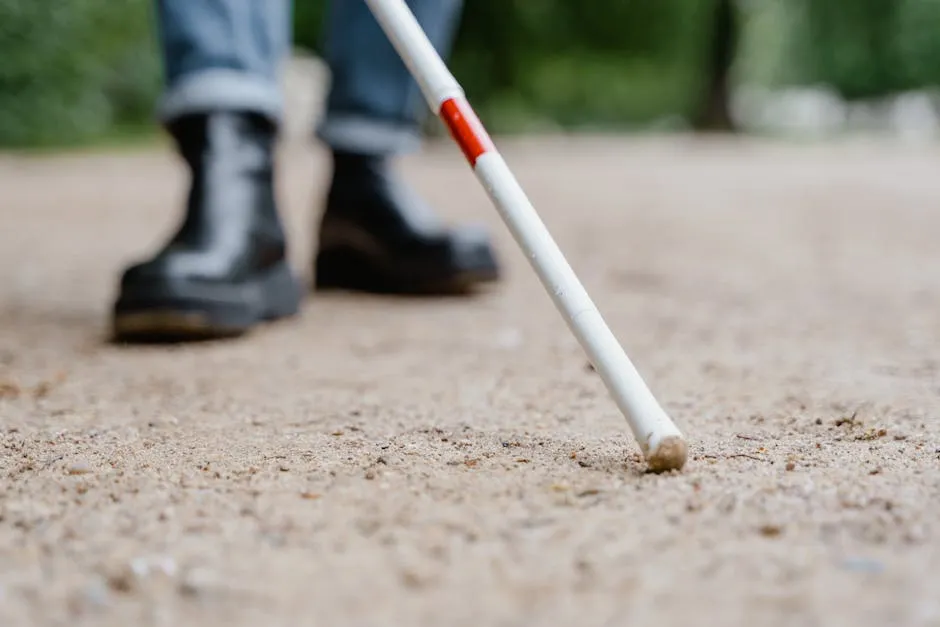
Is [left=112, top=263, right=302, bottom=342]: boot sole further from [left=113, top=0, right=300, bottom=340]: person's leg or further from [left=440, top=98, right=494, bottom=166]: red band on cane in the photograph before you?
[left=440, top=98, right=494, bottom=166]: red band on cane

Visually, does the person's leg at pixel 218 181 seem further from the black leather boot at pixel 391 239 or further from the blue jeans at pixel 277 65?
the black leather boot at pixel 391 239

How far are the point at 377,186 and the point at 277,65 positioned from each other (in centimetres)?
35

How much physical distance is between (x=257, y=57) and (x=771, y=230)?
6.04ft

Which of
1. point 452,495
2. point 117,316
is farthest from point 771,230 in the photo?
point 452,495

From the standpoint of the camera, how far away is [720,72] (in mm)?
10914

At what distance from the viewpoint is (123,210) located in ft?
12.1

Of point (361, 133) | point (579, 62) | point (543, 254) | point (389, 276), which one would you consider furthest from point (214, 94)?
point (579, 62)

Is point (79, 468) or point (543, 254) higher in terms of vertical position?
point (543, 254)

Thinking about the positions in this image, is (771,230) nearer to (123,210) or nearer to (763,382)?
(763,382)

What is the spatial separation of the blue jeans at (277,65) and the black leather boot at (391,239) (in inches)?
2.4

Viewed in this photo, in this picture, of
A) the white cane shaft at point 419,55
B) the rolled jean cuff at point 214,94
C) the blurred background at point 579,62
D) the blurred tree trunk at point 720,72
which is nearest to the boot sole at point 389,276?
the rolled jean cuff at point 214,94

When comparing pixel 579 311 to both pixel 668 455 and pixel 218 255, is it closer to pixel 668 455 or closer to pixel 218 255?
pixel 668 455

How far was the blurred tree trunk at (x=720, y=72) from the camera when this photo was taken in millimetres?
10844

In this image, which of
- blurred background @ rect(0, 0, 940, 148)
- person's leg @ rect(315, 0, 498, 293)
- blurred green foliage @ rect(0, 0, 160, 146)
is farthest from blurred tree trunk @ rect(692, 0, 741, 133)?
person's leg @ rect(315, 0, 498, 293)
